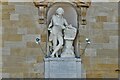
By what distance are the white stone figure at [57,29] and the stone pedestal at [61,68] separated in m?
0.17

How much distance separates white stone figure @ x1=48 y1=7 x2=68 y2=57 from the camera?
1050 cm

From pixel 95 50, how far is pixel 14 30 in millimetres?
1589

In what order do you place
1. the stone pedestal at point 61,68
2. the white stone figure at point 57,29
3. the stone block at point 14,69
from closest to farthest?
the stone pedestal at point 61,68
the white stone figure at point 57,29
the stone block at point 14,69

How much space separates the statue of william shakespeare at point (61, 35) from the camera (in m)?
10.5

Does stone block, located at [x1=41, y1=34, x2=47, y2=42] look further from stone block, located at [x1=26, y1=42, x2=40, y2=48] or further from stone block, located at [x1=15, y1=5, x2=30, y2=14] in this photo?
stone block, located at [x1=15, y1=5, x2=30, y2=14]

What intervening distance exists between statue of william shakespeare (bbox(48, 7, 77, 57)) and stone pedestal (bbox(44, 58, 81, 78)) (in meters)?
0.12

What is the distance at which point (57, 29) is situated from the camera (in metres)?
10.5

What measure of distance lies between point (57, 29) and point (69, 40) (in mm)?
314

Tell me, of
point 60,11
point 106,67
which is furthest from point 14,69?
point 106,67

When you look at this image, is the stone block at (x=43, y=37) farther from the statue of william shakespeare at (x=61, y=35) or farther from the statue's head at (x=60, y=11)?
the statue's head at (x=60, y=11)

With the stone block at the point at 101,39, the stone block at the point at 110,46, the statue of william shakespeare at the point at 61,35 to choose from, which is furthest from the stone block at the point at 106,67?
the statue of william shakespeare at the point at 61,35

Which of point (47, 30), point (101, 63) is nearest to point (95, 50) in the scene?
point (101, 63)

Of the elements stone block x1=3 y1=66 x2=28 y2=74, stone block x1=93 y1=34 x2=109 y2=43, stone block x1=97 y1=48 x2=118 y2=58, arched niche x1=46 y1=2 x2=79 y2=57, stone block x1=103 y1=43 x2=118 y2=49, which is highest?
arched niche x1=46 y1=2 x2=79 y2=57

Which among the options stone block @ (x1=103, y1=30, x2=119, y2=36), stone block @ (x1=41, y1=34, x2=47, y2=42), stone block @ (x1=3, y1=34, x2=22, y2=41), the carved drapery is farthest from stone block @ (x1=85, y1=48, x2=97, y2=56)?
stone block @ (x1=3, y1=34, x2=22, y2=41)
